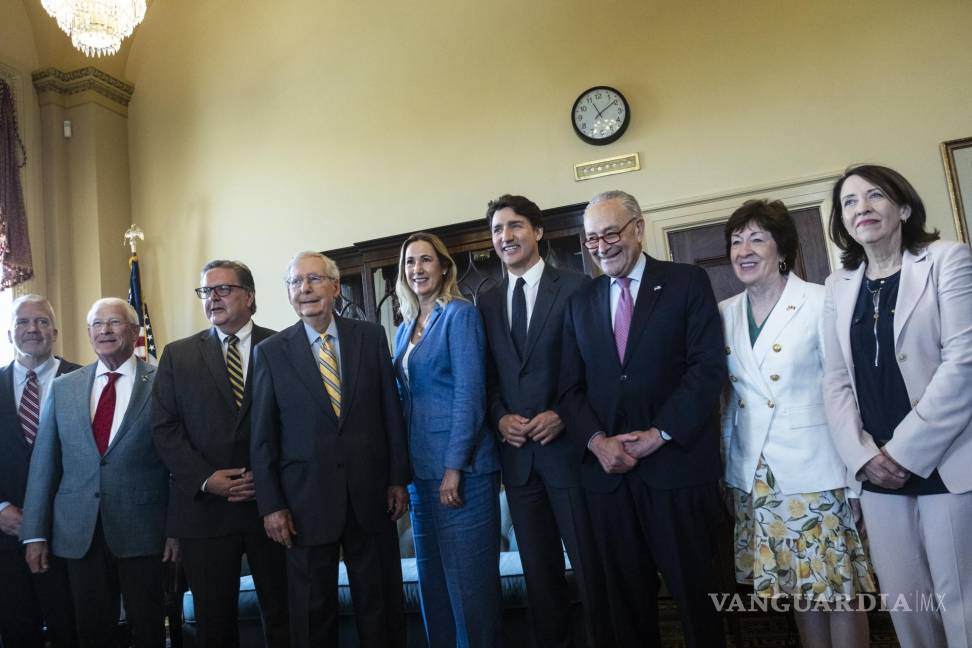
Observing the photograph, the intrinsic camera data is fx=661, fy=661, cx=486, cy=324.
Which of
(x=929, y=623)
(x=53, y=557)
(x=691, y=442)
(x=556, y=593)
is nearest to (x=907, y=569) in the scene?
(x=929, y=623)

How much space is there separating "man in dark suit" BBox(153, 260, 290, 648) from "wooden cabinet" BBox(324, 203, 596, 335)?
8.03ft

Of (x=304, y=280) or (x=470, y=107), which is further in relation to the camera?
(x=470, y=107)

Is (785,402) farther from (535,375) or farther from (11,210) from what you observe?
(11,210)

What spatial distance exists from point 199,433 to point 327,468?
555 millimetres

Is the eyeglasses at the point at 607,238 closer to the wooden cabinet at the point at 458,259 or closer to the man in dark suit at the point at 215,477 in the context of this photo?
the man in dark suit at the point at 215,477

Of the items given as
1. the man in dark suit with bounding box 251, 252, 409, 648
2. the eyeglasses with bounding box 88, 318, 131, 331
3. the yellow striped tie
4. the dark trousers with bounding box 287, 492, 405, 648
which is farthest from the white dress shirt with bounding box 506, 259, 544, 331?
the eyeglasses with bounding box 88, 318, 131, 331

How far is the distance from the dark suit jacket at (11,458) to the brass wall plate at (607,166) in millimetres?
3688

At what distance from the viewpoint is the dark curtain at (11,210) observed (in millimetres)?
5203

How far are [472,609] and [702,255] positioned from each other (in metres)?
3.24

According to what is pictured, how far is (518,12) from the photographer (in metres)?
5.16

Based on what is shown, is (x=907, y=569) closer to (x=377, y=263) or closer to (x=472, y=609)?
(x=472, y=609)

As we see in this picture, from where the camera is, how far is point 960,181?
402cm

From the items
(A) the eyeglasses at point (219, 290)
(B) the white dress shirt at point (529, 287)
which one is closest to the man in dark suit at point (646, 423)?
(B) the white dress shirt at point (529, 287)

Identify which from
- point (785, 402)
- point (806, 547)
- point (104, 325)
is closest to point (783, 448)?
point (785, 402)
